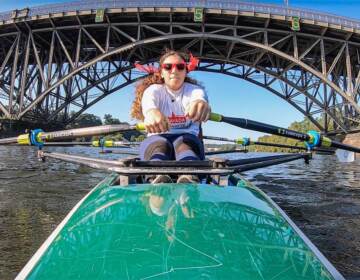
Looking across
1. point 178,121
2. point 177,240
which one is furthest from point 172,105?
point 177,240

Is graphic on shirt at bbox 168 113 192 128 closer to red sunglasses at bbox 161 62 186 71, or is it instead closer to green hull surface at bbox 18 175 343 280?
red sunglasses at bbox 161 62 186 71

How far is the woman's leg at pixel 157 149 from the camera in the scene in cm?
287

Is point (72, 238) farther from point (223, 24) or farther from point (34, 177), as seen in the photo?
point (223, 24)

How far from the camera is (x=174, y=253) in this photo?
1167mm

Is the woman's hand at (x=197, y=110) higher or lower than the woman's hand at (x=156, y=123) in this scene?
higher

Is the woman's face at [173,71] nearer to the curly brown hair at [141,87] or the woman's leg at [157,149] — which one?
the curly brown hair at [141,87]

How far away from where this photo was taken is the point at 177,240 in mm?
1267

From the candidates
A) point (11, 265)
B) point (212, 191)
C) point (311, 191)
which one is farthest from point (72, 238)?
point (311, 191)

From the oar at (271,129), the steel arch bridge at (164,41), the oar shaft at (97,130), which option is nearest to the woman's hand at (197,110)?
the oar at (271,129)

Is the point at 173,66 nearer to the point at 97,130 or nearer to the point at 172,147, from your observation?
the point at 172,147

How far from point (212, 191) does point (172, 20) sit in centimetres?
2464

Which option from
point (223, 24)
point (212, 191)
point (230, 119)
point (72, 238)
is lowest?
point (72, 238)

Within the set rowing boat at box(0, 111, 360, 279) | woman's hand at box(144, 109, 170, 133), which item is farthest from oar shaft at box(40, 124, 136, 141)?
rowing boat at box(0, 111, 360, 279)

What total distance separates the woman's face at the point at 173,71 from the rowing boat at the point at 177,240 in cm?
132
